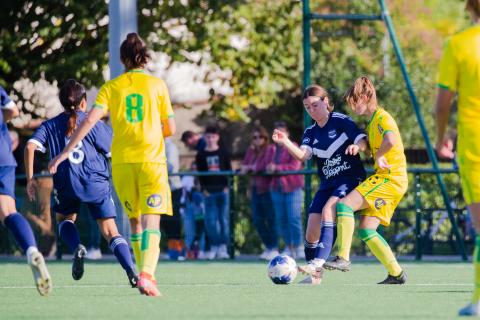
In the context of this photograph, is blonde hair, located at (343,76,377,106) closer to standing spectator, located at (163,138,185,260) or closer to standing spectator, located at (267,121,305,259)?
standing spectator, located at (267,121,305,259)

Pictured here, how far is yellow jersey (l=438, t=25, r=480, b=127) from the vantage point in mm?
8578

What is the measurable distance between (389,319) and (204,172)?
10489mm

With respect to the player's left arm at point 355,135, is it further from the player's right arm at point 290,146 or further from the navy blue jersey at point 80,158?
A: the navy blue jersey at point 80,158

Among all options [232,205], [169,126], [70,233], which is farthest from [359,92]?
[232,205]

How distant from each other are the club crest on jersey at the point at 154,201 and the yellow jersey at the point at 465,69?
2638mm

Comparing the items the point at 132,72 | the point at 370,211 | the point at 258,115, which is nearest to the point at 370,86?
the point at 370,211

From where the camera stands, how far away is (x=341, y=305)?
9.45 m

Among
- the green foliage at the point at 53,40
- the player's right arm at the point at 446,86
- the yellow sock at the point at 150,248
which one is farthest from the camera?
the green foliage at the point at 53,40

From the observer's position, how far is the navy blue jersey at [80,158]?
11.9 metres

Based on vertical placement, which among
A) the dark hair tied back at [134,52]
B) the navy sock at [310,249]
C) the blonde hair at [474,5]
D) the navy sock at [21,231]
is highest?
the blonde hair at [474,5]

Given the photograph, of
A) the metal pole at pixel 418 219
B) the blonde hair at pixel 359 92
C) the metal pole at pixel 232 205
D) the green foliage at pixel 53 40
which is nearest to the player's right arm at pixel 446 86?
the blonde hair at pixel 359 92

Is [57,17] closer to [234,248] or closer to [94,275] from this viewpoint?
[234,248]

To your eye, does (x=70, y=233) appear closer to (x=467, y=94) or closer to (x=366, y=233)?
(x=366, y=233)

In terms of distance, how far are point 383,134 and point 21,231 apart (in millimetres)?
3268
